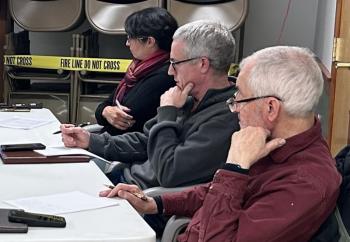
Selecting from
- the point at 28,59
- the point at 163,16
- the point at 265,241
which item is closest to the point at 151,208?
the point at 265,241

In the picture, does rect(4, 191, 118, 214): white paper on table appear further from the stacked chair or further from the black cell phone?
the stacked chair

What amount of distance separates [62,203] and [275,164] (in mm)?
544

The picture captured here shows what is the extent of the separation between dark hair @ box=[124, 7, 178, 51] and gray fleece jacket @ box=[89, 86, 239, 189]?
50 centimetres

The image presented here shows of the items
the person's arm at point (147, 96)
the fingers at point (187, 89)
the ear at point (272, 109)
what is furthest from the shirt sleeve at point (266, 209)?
the person's arm at point (147, 96)

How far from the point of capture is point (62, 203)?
61.2 inches

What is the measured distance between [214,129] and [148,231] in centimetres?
65

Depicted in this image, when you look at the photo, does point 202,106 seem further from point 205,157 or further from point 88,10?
point 88,10

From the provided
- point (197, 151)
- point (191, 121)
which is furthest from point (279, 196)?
point (191, 121)

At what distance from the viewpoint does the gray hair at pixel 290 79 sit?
1.43 meters

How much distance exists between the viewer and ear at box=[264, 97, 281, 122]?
1.44m

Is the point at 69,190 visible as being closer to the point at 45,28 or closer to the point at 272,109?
the point at 272,109

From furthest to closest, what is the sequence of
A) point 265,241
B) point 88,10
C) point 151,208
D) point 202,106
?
1. point 88,10
2. point 202,106
3. point 151,208
4. point 265,241

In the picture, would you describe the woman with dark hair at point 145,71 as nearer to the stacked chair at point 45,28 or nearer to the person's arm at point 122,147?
the person's arm at point 122,147

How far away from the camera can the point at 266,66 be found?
1.46 m
